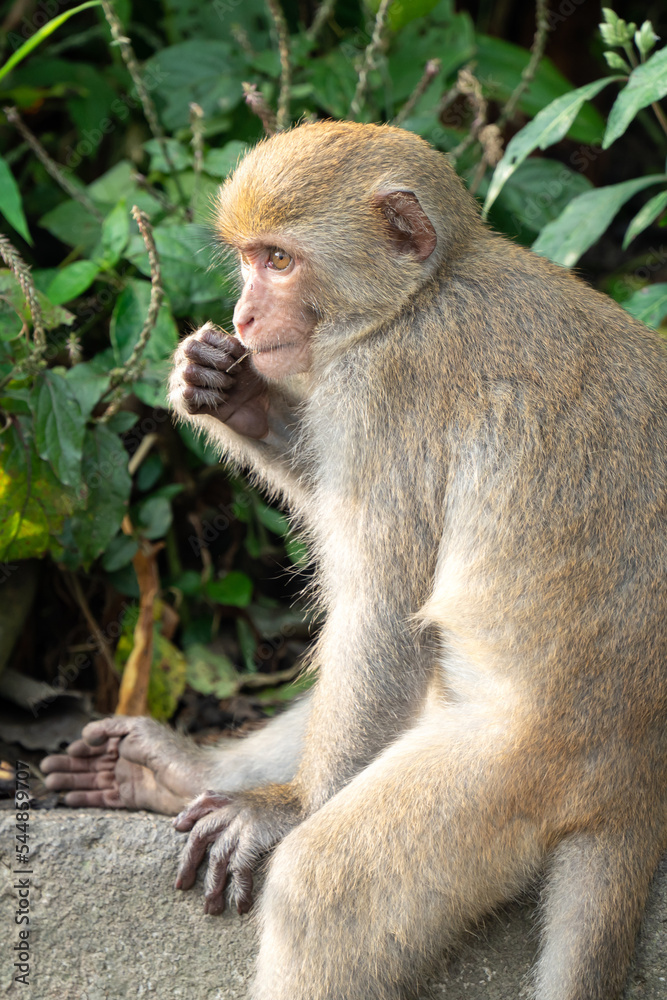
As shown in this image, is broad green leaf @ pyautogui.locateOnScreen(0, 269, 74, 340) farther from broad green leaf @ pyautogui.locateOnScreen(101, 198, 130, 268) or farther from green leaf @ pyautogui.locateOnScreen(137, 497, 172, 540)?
green leaf @ pyautogui.locateOnScreen(137, 497, 172, 540)

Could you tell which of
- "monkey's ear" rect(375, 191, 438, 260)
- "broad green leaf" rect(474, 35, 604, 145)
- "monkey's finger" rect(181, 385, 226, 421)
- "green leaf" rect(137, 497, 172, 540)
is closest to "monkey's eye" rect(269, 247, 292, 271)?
"monkey's ear" rect(375, 191, 438, 260)

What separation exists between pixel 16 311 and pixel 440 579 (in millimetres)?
1922

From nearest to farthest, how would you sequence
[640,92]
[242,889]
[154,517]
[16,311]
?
[242,889] → [640,92] → [16,311] → [154,517]

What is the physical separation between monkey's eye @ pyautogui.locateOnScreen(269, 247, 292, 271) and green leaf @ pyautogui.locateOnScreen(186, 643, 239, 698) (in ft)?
7.78

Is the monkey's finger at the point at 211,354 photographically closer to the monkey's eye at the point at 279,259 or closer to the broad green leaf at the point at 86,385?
Result: the monkey's eye at the point at 279,259

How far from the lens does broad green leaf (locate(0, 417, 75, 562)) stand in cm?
376

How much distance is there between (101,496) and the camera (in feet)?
13.2

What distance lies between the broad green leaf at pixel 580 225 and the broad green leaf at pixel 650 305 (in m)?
0.33

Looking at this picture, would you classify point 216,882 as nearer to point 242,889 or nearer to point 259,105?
point 242,889

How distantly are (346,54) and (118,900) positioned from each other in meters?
4.34

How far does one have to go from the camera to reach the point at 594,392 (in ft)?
9.36

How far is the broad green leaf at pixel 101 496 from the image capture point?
13.1ft

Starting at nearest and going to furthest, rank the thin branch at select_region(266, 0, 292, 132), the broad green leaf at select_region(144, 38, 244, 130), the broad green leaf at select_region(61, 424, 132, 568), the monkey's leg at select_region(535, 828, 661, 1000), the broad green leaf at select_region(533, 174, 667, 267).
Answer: the monkey's leg at select_region(535, 828, 661, 1000), the broad green leaf at select_region(533, 174, 667, 267), the broad green leaf at select_region(61, 424, 132, 568), the thin branch at select_region(266, 0, 292, 132), the broad green leaf at select_region(144, 38, 244, 130)

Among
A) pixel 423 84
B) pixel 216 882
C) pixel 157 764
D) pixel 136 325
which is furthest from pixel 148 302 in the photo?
pixel 216 882
